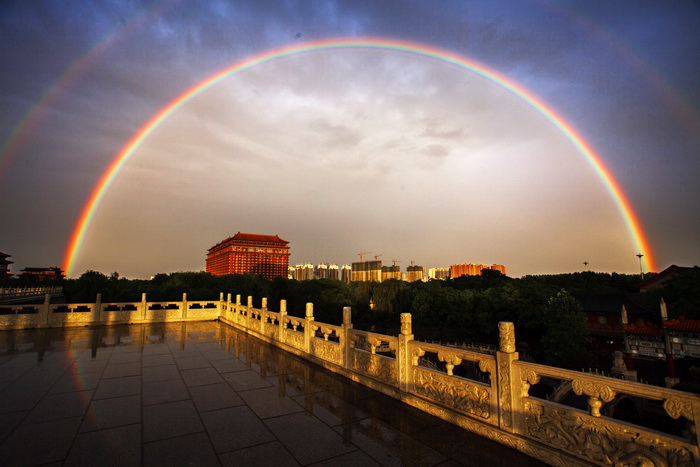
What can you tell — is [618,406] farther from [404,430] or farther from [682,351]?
[404,430]

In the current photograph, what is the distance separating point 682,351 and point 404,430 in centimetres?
3340

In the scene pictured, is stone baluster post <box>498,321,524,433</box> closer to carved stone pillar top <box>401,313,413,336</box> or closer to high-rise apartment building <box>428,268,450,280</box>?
carved stone pillar top <box>401,313,413,336</box>

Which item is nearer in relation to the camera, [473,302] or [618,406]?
[618,406]

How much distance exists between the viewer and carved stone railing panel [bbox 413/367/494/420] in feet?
13.1

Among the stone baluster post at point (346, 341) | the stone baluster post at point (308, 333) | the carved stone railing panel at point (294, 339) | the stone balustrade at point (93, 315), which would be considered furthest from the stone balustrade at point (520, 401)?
the stone balustrade at point (93, 315)

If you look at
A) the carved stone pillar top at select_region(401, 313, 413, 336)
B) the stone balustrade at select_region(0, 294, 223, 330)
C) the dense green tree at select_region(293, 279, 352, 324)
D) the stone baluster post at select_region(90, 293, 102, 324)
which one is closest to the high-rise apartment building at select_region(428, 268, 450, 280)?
the dense green tree at select_region(293, 279, 352, 324)

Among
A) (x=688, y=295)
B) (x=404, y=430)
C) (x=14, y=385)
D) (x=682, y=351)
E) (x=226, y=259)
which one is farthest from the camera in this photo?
(x=226, y=259)

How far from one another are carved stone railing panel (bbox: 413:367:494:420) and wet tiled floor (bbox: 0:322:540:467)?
264 mm

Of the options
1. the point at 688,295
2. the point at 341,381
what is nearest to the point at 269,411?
the point at 341,381

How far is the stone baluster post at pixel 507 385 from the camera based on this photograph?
3670 mm

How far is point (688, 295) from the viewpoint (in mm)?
28703

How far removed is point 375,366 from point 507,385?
255 cm

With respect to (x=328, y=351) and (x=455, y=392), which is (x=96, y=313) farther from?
(x=455, y=392)

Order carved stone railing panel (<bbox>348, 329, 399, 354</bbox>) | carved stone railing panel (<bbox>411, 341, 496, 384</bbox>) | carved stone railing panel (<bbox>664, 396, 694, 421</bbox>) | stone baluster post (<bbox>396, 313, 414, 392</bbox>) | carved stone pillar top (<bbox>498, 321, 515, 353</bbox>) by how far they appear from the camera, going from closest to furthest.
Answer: carved stone railing panel (<bbox>664, 396, 694, 421</bbox>), carved stone pillar top (<bbox>498, 321, 515, 353</bbox>), carved stone railing panel (<bbox>411, 341, 496, 384</bbox>), stone baluster post (<bbox>396, 313, 414, 392</bbox>), carved stone railing panel (<bbox>348, 329, 399, 354</bbox>)
